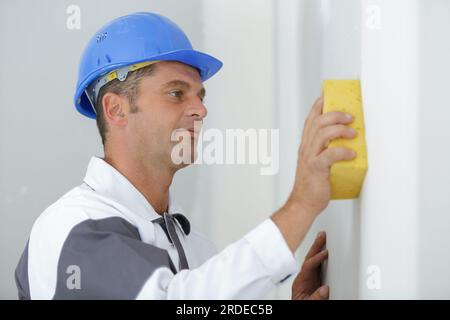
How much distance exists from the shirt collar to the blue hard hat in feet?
0.82

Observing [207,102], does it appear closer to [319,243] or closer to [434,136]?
[319,243]

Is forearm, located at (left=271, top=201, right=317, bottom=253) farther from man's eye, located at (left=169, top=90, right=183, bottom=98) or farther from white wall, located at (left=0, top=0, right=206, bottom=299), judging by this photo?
white wall, located at (left=0, top=0, right=206, bottom=299)

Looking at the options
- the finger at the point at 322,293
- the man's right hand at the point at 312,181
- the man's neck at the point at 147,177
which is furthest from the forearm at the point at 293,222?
the man's neck at the point at 147,177

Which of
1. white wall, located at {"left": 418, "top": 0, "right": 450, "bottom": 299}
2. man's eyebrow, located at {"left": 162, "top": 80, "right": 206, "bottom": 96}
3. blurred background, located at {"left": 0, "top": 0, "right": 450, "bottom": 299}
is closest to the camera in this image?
white wall, located at {"left": 418, "top": 0, "right": 450, "bottom": 299}

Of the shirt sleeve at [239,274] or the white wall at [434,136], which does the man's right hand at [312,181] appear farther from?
the white wall at [434,136]

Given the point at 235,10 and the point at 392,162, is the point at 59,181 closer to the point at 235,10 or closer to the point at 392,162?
the point at 235,10

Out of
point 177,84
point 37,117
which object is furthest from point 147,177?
point 37,117

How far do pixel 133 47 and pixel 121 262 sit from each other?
618mm

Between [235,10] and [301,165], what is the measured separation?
1.26 m

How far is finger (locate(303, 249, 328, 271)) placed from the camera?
162cm

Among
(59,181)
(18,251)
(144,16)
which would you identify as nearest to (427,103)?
(144,16)

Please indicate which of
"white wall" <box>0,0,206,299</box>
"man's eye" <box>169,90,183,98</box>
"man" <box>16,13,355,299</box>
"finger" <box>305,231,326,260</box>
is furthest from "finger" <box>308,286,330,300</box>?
"white wall" <box>0,0,206,299</box>

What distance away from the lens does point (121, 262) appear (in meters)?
1.18
